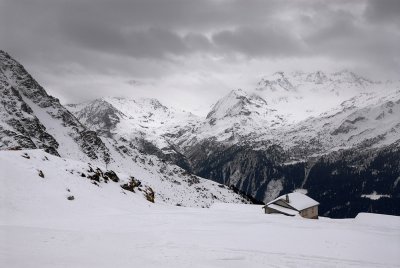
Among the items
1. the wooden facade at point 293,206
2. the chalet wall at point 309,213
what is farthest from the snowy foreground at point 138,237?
the chalet wall at point 309,213

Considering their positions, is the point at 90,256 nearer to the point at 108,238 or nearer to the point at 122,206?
the point at 108,238

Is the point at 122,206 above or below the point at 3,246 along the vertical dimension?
above

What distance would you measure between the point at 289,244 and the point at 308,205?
200 feet

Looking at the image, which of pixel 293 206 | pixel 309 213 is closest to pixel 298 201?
pixel 293 206

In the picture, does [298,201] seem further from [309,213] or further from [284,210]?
[284,210]

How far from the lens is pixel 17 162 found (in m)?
51.8

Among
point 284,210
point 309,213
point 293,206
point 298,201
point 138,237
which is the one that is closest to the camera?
point 138,237

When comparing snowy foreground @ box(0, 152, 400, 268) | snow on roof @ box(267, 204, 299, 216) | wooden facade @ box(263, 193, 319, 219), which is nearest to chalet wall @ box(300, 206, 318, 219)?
wooden facade @ box(263, 193, 319, 219)

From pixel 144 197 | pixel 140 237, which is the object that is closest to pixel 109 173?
pixel 144 197

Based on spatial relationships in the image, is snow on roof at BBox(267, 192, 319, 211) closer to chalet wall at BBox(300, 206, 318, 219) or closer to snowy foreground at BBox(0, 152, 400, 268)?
chalet wall at BBox(300, 206, 318, 219)

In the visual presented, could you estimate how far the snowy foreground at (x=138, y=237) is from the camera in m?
23.2

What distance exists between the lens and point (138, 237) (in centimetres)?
3080

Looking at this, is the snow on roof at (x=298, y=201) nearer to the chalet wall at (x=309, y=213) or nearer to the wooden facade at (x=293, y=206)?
the wooden facade at (x=293, y=206)

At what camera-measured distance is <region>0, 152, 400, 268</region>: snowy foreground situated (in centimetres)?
2316
